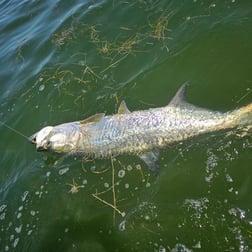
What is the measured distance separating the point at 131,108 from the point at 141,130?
3.99ft

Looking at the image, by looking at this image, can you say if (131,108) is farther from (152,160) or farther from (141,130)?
(152,160)

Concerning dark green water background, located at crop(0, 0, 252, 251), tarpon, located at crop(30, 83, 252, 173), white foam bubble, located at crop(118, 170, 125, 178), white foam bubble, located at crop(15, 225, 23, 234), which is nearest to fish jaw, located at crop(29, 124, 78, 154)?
tarpon, located at crop(30, 83, 252, 173)

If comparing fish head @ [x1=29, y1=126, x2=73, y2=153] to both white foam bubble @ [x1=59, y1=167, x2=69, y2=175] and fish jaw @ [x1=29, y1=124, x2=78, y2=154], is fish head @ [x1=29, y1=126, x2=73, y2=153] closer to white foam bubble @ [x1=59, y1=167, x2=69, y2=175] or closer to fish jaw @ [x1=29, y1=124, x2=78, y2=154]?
fish jaw @ [x1=29, y1=124, x2=78, y2=154]

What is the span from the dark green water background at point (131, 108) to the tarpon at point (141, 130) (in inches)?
11.4

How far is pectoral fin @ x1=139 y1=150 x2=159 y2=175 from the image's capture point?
5.28 m

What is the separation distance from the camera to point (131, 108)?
648 centimetres

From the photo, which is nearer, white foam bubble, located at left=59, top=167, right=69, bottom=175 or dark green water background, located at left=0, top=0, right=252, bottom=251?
dark green water background, located at left=0, top=0, right=252, bottom=251

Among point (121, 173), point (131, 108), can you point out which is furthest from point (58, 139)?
point (131, 108)

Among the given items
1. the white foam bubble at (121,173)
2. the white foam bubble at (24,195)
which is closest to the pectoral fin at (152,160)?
the white foam bubble at (121,173)

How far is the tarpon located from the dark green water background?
29 cm

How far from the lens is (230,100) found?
5.62 meters

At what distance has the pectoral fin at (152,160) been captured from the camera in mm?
5281

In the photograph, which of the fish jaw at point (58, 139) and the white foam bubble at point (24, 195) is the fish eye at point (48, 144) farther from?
the white foam bubble at point (24, 195)

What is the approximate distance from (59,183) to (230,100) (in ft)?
10.2
